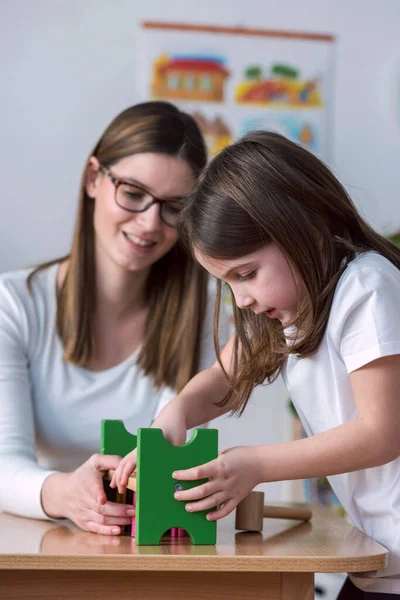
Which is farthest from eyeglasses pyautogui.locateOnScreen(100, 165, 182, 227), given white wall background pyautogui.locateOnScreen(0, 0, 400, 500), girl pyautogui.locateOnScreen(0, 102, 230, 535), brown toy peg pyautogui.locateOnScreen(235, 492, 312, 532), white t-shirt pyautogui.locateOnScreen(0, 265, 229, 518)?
white wall background pyautogui.locateOnScreen(0, 0, 400, 500)

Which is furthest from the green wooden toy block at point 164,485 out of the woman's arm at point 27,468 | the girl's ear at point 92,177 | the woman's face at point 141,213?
the girl's ear at point 92,177

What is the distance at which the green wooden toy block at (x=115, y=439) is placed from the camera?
1.20m

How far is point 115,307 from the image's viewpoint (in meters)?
1.72

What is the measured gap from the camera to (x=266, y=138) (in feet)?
3.82

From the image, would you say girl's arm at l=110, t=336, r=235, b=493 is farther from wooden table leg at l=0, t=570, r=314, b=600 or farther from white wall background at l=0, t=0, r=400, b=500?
white wall background at l=0, t=0, r=400, b=500

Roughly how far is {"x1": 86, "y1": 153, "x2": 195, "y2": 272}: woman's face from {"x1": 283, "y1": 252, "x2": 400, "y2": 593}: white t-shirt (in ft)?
1.63

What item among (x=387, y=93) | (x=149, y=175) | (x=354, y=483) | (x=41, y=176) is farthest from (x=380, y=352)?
(x=387, y=93)

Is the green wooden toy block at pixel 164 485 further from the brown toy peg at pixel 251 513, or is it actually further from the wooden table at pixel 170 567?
the brown toy peg at pixel 251 513

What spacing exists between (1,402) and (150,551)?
1.96 ft

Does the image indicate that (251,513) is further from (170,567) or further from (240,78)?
(240,78)

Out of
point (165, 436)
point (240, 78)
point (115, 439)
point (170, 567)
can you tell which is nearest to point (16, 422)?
point (115, 439)

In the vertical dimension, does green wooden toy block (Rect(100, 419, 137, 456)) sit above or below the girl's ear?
below

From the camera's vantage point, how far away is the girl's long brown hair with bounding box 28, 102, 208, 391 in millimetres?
1608

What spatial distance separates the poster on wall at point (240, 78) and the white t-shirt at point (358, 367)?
2174 mm
